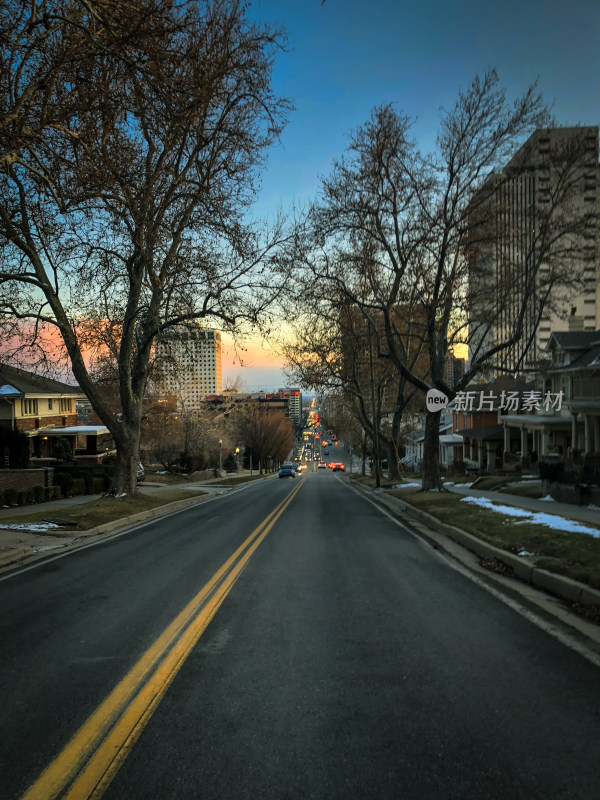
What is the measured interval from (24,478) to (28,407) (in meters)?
18.4

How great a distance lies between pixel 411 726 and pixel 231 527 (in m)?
11.2

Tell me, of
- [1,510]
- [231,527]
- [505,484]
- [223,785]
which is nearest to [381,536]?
[231,527]

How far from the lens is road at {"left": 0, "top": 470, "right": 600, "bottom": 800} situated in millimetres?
3230

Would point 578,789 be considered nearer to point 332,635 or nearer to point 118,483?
point 332,635

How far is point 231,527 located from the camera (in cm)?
1468

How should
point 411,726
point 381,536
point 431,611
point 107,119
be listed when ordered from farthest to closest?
1. point 381,536
2. point 107,119
3. point 431,611
4. point 411,726

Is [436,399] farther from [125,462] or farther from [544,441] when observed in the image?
[544,441]

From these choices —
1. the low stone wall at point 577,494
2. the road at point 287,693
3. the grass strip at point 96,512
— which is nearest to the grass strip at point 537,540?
the road at point 287,693

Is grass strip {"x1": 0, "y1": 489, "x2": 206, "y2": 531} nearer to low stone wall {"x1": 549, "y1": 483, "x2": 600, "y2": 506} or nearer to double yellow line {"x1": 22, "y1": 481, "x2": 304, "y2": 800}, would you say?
double yellow line {"x1": 22, "y1": 481, "x2": 304, "y2": 800}

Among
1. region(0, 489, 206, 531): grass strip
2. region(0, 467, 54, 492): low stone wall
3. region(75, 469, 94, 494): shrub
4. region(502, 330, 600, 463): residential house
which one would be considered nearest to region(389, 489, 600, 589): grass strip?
region(0, 489, 206, 531): grass strip

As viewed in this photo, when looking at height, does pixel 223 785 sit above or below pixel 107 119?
below

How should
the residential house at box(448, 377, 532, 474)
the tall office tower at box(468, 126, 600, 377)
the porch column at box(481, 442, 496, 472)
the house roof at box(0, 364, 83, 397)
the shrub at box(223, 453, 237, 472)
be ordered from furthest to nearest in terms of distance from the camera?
the shrub at box(223, 453, 237, 472) < the porch column at box(481, 442, 496, 472) < the residential house at box(448, 377, 532, 474) < the house roof at box(0, 364, 83, 397) < the tall office tower at box(468, 126, 600, 377)

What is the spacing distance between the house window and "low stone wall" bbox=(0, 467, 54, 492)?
15.9 meters

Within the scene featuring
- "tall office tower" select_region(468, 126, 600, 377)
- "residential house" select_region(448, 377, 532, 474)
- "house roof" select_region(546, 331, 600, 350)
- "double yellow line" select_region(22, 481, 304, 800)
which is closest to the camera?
"double yellow line" select_region(22, 481, 304, 800)
